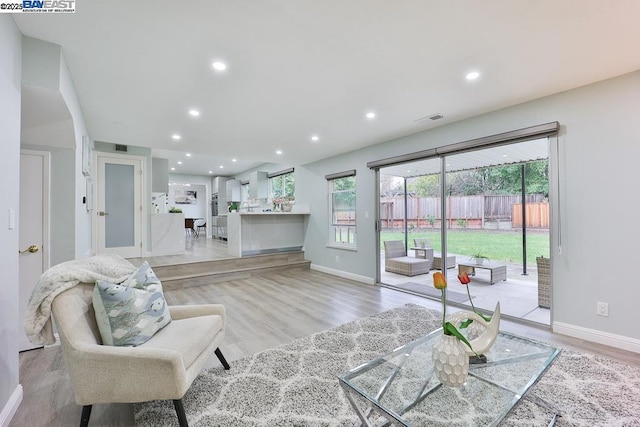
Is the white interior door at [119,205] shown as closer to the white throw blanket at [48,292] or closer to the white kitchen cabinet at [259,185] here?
the white kitchen cabinet at [259,185]

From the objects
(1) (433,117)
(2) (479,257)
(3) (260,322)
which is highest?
(1) (433,117)

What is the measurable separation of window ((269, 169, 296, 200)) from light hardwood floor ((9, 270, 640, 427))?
9.58 ft

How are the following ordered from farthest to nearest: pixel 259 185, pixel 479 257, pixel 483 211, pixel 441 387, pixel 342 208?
pixel 259 185 < pixel 342 208 < pixel 479 257 < pixel 483 211 < pixel 441 387

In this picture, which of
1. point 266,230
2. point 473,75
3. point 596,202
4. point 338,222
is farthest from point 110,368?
point 266,230

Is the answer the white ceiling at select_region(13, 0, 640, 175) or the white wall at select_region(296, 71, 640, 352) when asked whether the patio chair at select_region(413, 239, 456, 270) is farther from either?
the white ceiling at select_region(13, 0, 640, 175)

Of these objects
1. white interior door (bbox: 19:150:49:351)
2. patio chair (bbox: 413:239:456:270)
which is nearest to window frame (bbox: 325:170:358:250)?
patio chair (bbox: 413:239:456:270)

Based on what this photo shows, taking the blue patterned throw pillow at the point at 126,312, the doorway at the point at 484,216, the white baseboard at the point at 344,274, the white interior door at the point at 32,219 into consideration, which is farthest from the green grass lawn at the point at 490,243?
the white interior door at the point at 32,219

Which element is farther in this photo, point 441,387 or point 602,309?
point 602,309

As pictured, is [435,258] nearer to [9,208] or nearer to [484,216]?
[484,216]

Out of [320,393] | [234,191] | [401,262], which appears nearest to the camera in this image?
[320,393]

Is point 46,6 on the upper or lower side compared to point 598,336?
upper

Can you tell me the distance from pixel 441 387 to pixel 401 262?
3.79 meters

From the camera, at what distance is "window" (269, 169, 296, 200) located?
8016 mm

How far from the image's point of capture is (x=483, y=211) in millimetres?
4066
